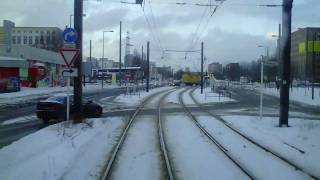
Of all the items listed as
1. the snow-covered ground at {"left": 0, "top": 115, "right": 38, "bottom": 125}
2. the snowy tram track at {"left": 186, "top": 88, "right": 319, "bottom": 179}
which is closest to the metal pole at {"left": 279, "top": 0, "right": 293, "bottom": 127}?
the snowy tram track at {"left": 186, "top": 88, "right": 319, "bottom": 179}

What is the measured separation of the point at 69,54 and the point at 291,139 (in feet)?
29.6

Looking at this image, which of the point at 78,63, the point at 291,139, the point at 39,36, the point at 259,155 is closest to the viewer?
the point at 259,155

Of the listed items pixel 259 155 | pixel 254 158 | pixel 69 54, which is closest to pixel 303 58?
pixel 69 54

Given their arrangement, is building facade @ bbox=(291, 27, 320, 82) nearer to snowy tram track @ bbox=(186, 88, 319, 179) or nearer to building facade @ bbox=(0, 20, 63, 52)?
building facade @ bbox=(0, 20, 63, 52)

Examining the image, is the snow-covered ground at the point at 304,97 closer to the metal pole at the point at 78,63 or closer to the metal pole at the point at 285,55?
the metal pole at the point at 285,55

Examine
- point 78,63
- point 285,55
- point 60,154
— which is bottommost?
point 60,154

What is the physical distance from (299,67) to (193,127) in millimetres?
137609

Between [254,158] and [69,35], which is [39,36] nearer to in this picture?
[69,35]

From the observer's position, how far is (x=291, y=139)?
63.2 ft

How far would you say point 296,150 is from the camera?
16312 mm

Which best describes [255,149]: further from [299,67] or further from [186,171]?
[299,67]

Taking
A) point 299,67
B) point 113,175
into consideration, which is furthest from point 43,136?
point 299,67

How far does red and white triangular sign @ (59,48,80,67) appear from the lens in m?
21.8

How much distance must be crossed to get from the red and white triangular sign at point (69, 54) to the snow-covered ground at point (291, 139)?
7339 mm
